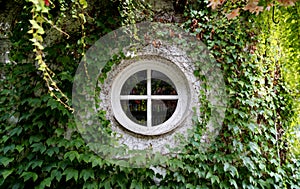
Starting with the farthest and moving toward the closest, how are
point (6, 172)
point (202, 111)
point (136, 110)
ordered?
point (136, 110) < point (202, 111) < point (6, 172)

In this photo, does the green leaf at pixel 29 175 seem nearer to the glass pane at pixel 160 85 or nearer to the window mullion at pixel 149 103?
the window mullion at pixel 149 103

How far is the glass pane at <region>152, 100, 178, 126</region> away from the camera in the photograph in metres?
2.46

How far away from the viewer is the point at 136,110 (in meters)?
2.46

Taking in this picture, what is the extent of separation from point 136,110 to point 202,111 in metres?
0.58

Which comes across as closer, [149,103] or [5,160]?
[5,160]

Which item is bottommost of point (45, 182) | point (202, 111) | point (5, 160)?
point (45, 182)

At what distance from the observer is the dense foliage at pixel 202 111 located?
2059 millimetres

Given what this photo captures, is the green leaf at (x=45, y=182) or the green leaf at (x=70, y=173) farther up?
the green leaf at (x=70, y=173)

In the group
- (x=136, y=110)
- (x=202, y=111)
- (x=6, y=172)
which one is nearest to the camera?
(x=6, y=172)

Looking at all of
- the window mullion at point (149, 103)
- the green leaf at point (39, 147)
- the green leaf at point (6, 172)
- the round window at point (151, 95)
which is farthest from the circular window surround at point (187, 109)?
the green leaf at point (6, 172)

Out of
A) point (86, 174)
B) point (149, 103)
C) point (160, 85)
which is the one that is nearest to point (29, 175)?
point (86, 174)

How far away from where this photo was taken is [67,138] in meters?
2.22

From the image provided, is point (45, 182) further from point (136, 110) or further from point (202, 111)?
point (202, 111)

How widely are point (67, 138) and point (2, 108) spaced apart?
1.77 ft
